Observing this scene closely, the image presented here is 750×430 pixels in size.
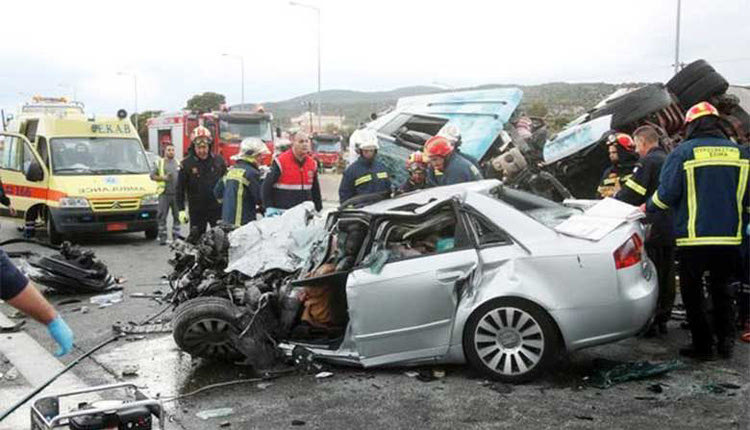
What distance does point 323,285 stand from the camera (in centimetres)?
537

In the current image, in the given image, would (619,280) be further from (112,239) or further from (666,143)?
(112,239)

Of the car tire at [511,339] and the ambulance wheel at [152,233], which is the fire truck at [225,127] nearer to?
the ambulance wheel at [152,233]

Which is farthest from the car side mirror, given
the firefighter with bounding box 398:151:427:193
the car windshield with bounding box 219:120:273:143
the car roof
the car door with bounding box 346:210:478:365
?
the car windshield with bounding box 219:120:273:143

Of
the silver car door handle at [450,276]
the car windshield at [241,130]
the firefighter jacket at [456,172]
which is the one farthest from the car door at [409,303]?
the car windshield at [241,130]

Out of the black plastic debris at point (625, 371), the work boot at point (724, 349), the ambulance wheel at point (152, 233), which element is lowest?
the ambulance wheel at point (152, 233)

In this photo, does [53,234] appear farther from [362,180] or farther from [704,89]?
[704,89]

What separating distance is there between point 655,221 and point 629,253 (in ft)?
4.21

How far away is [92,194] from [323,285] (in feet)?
25.6

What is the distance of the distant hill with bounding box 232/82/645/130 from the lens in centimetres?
2815

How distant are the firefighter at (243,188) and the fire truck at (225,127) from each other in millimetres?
14220

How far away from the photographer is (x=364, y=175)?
305 inches

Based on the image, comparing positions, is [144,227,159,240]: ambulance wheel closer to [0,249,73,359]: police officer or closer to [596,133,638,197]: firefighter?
[596,133,638,197]: firefighter

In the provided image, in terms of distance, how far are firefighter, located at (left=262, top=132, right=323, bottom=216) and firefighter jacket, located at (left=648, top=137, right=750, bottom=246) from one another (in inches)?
156

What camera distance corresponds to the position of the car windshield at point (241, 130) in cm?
2323
